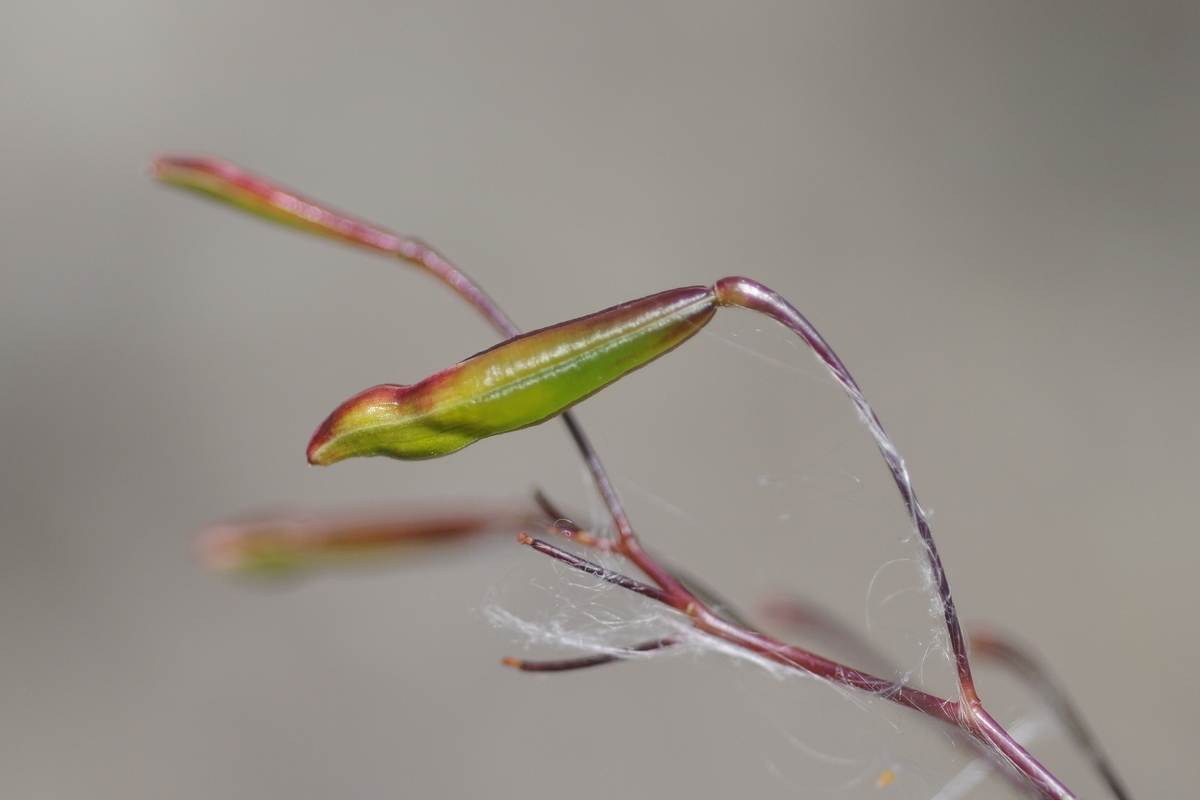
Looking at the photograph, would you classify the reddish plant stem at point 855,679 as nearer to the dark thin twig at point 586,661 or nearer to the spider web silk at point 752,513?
the dark thin twig at point 586,661

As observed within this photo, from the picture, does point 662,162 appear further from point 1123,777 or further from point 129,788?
point 129,788

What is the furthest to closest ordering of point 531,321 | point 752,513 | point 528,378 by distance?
point 531,321
point 752,513
point 528,378

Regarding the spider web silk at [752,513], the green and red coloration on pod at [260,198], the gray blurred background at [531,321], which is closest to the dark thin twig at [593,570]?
the green and red coloration on pod at [260,198]

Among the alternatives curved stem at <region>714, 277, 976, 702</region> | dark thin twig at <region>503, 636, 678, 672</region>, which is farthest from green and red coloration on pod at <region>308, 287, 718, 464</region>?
dark thin twig at <region>503, 636, 678, 672</region>

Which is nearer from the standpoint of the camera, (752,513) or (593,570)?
(593,570)

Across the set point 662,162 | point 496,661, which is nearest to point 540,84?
point 662,162

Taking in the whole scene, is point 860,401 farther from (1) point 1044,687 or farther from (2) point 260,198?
(2) point 260,198

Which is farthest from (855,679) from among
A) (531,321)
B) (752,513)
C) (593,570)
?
(531,321)
